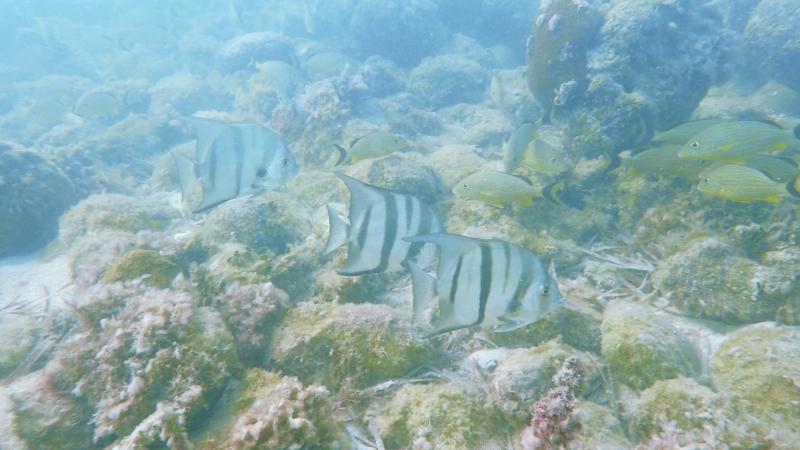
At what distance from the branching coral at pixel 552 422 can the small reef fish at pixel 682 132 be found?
13.4ft

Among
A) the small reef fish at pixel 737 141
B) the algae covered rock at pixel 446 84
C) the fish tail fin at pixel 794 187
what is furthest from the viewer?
the algae covered rock at pixel 446 84

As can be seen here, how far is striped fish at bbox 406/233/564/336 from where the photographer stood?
221cm

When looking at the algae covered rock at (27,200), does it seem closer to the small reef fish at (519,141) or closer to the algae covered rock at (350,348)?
the algae covered rock at (350,348)

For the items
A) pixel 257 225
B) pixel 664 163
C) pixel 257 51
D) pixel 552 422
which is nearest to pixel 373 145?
pixel 257 225

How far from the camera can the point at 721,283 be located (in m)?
3.50

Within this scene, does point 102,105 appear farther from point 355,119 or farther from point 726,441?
point 726,441

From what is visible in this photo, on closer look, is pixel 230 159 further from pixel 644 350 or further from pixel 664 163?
pixel 664 163

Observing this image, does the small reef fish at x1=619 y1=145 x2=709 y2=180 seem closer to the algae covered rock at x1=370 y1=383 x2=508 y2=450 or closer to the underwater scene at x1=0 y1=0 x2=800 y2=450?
the underwater scene at x1=0 y1=0 x2=800 y2=450

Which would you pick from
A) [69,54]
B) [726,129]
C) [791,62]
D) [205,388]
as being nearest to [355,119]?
[726,129]

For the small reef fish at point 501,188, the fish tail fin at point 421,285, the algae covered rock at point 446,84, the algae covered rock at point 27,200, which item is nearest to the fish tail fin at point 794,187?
the small reef fish at point 501,188

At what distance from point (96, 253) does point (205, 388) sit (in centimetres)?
377

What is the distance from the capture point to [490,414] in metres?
2.55

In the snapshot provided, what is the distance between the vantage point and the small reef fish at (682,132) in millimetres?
4777

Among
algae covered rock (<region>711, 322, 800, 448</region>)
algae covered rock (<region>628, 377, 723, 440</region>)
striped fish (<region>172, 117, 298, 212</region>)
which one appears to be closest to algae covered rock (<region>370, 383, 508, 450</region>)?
algae covered rock (<region>628, 377, 723, 440</region>)
